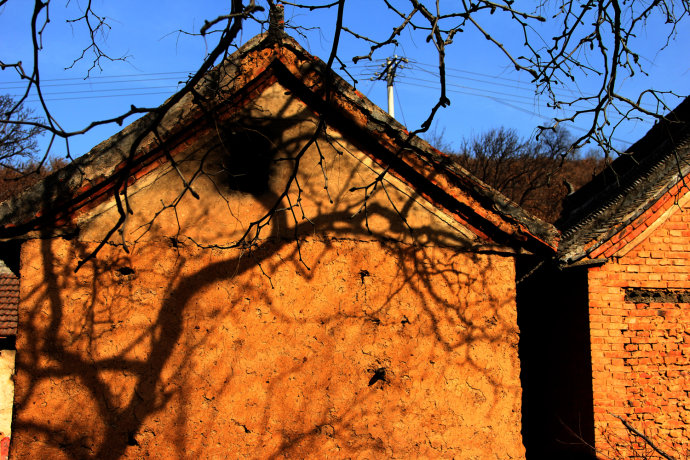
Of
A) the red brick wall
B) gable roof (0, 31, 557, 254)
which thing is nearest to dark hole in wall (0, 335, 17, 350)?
gable roof (0, 31, 557, 254)

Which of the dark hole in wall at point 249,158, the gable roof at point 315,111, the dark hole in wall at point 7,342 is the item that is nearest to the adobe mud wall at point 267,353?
the gable roof at point 315,111

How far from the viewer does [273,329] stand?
177 inches

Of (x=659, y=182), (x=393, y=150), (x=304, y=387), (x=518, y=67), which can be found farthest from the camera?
(x=659, y=182)

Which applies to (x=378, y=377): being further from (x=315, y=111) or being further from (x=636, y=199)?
(x=636, y=199)

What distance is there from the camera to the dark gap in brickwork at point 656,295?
6.58 meters

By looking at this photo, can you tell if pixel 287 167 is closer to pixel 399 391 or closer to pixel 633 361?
pixel 399 391

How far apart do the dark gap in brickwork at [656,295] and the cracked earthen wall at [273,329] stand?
2.67 meters

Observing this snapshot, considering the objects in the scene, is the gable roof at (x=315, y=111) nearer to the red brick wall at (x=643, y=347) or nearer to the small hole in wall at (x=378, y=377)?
the small hole in wall at (x=378, y=377)

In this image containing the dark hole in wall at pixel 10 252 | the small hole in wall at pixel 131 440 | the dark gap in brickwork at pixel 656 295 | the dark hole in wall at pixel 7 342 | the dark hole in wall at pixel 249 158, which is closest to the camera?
the small hole in wall at pixel 131 440

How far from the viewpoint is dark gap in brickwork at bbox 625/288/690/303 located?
658 cm

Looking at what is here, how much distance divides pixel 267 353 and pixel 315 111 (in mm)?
2301

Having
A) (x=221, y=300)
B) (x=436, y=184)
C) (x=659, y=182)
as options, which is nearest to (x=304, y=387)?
(x=221, y=300)

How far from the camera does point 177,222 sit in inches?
179

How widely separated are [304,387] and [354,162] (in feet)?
6.93
